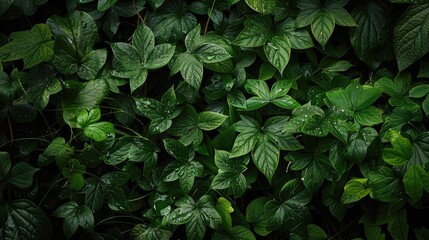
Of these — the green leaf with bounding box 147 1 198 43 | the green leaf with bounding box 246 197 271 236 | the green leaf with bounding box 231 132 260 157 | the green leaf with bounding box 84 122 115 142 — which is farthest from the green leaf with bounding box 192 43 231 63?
the green leaf with bounding box 246 197 271 236

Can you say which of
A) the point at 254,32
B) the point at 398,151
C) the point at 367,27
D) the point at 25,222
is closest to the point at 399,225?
the point at 398,151

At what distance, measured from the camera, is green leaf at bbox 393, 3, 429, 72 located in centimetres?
156

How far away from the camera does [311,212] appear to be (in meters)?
1.72

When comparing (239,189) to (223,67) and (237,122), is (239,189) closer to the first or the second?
(237,122)

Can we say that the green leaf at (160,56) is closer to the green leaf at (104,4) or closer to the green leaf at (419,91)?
the green leaf at (104,4)

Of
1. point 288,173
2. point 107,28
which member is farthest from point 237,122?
point 107,28

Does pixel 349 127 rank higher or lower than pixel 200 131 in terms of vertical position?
higher

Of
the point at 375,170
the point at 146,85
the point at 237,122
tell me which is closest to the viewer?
the point at 375,170

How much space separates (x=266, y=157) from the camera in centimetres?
155

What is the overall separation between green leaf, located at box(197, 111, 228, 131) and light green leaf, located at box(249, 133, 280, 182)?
0.14 metres

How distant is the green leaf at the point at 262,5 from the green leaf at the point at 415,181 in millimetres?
659

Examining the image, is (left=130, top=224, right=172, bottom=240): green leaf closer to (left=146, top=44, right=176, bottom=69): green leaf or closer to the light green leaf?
the light green leaf

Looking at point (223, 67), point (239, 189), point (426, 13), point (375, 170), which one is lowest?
point (239, 189)

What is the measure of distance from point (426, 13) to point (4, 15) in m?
1.46
